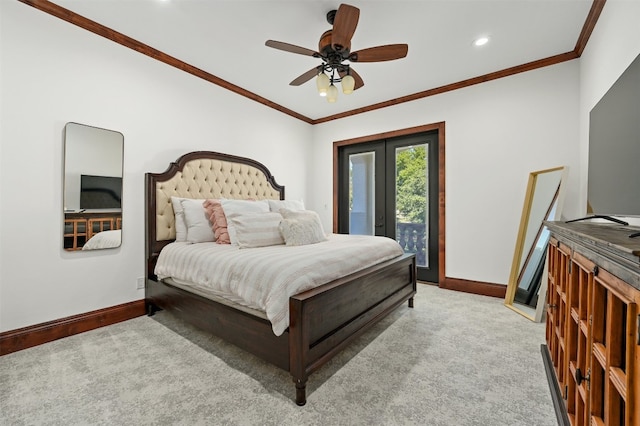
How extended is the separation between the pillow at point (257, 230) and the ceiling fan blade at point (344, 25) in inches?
62.2

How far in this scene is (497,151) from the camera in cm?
340

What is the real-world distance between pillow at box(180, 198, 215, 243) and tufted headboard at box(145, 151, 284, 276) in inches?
8.8

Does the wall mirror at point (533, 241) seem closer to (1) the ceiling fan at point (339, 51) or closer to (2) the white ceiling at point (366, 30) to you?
(2) the white ceiling at point (366, 30)

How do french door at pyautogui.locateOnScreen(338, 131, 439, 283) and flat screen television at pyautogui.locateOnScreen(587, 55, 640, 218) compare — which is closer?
flat screen television at pyautogui.locateOnScreen(587, 55, 640, 218)

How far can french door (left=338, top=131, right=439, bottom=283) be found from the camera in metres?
4.02

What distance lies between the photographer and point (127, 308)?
8.91 feet

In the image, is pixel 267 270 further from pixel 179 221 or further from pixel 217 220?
pixel 179 221

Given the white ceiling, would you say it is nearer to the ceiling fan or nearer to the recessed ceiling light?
the recessed ceiling light

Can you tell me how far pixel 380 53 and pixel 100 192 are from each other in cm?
280

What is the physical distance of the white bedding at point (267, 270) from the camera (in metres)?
1.60

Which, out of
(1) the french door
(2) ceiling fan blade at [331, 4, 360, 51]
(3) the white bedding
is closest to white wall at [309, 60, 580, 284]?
(1) the french door

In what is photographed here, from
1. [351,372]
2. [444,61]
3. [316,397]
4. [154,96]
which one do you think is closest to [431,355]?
[351,372]

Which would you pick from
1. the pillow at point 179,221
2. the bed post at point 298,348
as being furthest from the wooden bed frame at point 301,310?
the pillow at point 179,221

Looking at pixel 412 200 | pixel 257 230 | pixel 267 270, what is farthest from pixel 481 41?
pixel 267 270
